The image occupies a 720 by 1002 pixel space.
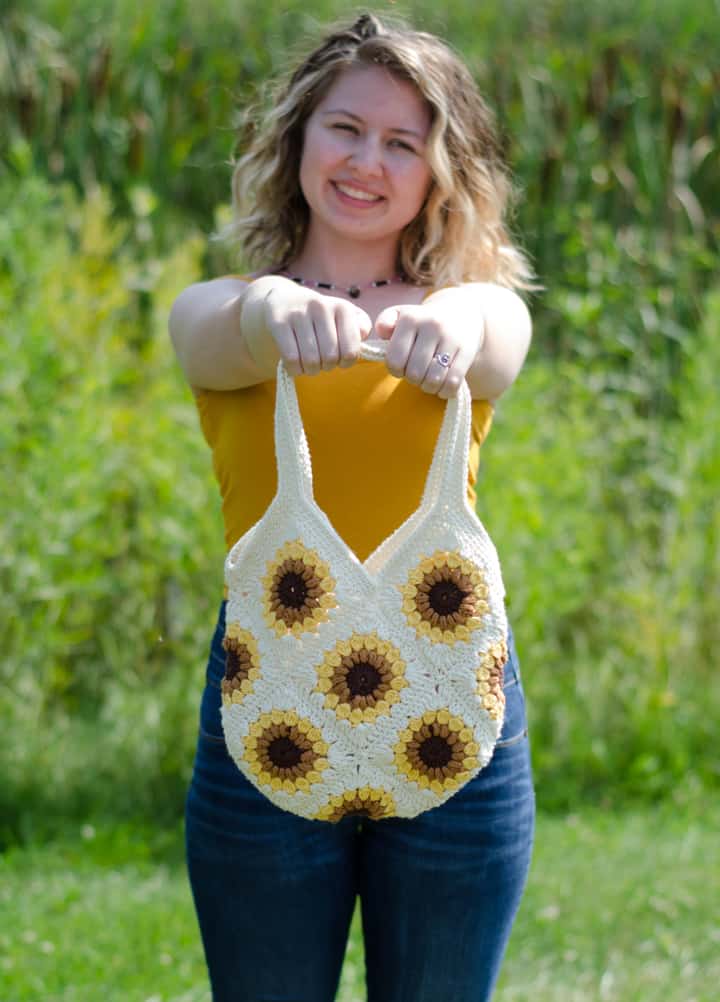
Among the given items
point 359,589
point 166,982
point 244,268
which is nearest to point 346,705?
point 359,589

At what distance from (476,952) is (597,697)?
2.59 meters

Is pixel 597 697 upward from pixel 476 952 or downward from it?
downward

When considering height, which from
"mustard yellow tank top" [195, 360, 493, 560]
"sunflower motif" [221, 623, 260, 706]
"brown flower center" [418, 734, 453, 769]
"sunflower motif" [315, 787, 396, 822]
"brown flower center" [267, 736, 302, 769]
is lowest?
"sunflower motif" [315, 787, 396, 822]

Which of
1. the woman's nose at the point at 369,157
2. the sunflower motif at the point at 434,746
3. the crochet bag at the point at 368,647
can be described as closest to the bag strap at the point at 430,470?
the crochet bag at the point at 368,647

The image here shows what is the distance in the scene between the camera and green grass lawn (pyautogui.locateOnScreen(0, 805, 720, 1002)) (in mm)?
2838

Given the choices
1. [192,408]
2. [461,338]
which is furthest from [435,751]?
[192,408]

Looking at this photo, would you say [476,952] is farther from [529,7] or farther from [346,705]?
[529,7]

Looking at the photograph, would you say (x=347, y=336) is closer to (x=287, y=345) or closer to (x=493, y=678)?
(x=287, y=345)

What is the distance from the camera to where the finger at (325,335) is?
144 cm

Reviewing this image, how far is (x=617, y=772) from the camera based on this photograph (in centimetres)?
409

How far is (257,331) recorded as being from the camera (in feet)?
5.07

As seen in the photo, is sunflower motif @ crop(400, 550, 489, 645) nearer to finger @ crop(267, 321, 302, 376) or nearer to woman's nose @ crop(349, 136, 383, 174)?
finger @ crop(267, 321, 302, 376)

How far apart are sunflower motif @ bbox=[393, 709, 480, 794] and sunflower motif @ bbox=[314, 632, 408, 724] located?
0.05 meters

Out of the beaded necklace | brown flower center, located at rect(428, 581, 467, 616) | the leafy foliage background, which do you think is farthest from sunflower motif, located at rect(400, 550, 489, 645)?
the leafy foliage background
